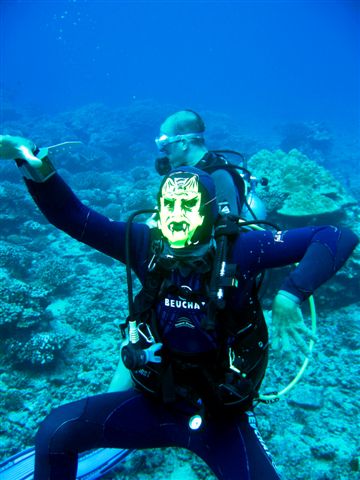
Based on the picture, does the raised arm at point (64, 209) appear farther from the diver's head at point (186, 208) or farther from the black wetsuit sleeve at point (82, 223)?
the diver's head at point (186, 208)

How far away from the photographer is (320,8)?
120 meters

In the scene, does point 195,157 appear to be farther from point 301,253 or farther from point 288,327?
point 288,327

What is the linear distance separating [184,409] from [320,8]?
15898 centimetres

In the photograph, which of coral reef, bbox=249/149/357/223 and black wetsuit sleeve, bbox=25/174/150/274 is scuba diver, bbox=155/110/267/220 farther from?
coral reef, bbox=249/149/357/223

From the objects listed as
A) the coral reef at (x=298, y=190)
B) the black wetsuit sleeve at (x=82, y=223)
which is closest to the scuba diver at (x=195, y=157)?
the black wetsuit sleeve at (x=82, y=223)

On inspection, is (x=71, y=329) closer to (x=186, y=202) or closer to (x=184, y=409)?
(x=184, y=409)

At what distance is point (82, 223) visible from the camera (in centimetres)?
239

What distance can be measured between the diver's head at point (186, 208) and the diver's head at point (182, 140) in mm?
1925

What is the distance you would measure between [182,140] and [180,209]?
7.83 feet

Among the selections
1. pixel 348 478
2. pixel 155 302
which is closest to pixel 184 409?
pixel 155 302

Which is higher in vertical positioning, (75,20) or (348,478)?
(75,20)

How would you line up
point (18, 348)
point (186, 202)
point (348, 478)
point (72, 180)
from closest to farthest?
point (186, 202), point (348, 478), point (18, 348), point (72, 180)

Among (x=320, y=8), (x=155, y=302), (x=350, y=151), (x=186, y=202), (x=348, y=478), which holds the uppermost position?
(x=320, y=8)

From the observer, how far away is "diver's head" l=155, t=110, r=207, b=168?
14.3 feet
